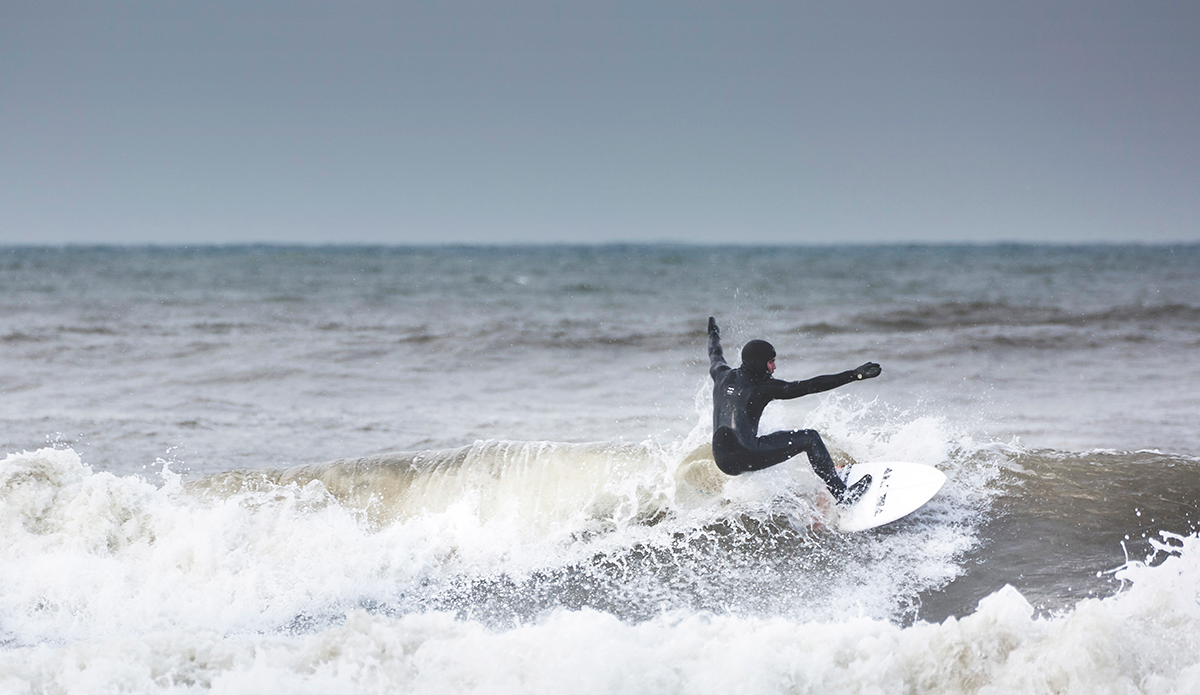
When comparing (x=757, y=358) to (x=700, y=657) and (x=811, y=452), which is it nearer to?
(x=811, y=452)

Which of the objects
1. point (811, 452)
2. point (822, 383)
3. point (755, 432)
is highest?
point (822, 383)

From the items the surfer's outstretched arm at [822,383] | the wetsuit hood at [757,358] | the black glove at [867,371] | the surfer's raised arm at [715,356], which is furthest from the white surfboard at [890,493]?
the surfer's raised arm at [715,356]

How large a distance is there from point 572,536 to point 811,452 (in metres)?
1.66

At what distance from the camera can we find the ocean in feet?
11.9

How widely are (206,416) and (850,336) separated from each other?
10968 millimetres

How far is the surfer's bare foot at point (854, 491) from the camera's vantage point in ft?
18.1

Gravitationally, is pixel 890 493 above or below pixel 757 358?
below

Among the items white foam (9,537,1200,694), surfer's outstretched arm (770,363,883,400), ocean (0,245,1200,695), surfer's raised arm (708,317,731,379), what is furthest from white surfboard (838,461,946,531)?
white foam (9,537,1200,694)

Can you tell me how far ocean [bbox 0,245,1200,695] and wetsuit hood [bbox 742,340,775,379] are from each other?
2.32ft

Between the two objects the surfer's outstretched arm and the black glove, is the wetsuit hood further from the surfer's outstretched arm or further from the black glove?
the black glove

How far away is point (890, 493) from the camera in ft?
18.0

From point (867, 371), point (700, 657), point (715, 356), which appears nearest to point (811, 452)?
point (867, 371)

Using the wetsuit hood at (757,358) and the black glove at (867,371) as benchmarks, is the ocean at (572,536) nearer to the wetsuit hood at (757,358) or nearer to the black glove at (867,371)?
the wetsuit hood at (757,358)

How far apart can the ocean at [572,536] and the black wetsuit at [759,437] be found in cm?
30
